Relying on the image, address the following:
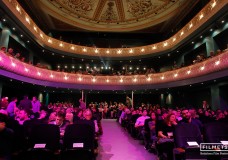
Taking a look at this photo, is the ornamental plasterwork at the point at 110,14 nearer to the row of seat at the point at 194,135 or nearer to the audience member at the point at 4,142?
the row of seat at the point at 194,135

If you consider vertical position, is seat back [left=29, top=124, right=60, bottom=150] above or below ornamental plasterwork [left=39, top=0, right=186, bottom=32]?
below

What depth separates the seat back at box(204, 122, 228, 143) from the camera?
3.55m

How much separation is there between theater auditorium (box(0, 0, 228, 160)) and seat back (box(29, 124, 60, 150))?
0.06 feet

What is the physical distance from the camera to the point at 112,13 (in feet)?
62.0

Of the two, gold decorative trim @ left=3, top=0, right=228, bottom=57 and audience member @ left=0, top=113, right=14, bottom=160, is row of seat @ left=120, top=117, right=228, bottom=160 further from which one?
gold decorative trim @ left=3, top=0, right=228, bottom=57

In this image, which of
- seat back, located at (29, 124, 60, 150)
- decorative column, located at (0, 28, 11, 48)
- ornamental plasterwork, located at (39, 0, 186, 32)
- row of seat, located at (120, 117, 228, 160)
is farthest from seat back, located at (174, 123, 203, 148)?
ornamental plasterwork, located at (39, 0, 186, 32)

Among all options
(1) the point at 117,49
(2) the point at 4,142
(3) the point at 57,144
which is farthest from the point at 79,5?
(2) the point at 4,142

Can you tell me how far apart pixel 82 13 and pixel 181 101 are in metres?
12.6

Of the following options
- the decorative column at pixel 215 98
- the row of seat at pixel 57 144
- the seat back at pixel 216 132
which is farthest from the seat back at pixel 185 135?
the decorative column at pixel 215 98

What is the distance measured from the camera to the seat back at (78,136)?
347 centimetres

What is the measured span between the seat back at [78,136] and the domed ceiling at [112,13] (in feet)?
49.6

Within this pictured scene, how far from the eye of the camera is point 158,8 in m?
17.3

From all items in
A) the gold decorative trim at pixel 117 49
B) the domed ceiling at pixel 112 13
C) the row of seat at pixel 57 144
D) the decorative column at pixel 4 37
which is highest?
the domed ceiling at pixel 112 13

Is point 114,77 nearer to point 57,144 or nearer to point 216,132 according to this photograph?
point 216,132
